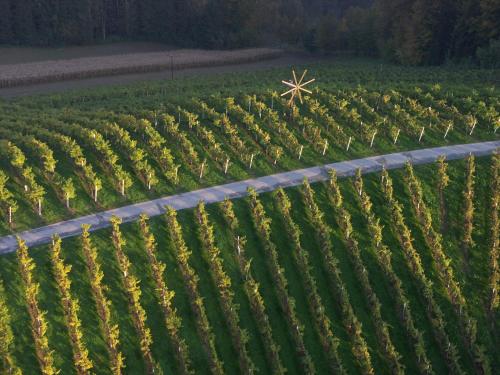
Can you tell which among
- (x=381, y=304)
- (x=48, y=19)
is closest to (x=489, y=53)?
(x=381, y=304)

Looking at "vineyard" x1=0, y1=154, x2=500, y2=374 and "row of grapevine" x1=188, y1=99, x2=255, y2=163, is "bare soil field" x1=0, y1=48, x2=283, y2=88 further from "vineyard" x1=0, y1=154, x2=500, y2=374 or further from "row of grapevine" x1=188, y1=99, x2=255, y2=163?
"vineyard" x1=0, y1=154, x2=500, y2=374

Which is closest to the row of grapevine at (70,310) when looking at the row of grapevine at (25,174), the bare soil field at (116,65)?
the row of grapevine at (25,174)

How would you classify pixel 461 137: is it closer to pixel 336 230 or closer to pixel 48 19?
pixel 336 230

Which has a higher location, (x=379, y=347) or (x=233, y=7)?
(x=233, y=7)

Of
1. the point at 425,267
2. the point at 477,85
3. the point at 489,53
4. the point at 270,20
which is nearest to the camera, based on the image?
the point at 425,267

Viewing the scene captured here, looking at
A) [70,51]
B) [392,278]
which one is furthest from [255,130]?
[70,51]
